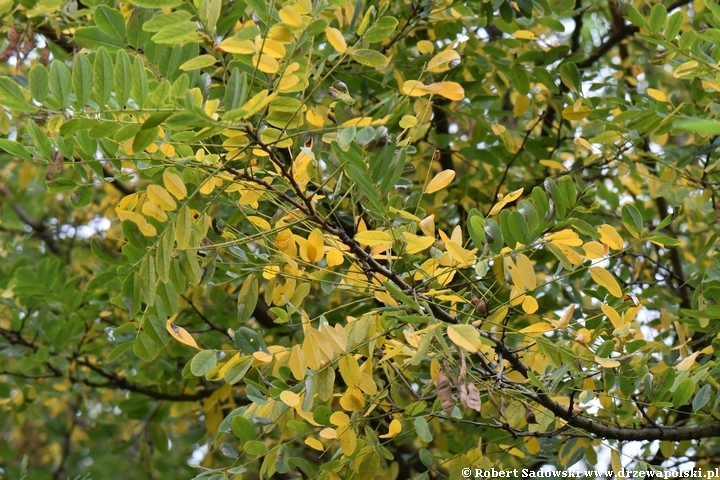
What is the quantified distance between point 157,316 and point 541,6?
108cm

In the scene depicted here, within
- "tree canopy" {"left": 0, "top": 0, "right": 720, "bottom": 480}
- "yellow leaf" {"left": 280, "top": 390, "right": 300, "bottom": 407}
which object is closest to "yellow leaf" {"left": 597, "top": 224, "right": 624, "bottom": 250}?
"tree canopy" {"left": 0, "top": 0, "right": 720, "bottom": 480}

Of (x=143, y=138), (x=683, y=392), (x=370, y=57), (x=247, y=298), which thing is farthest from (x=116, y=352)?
(x=683, y=392)

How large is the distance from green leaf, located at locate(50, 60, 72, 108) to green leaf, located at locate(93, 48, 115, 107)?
3cm

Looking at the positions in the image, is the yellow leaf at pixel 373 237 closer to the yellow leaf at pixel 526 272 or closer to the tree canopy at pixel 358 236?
the tree canopy at pixel 358 236

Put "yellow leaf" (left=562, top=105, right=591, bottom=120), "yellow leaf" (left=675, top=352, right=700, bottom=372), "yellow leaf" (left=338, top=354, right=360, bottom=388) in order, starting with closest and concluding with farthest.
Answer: "yellow leaf" (left=338, top=354, right=360, bottom=388) → "yellow leaf" (left=675, top=352, right=700, bottom=372) → "yellow leaf" (left=562, top=105, right=591, bottom=120)

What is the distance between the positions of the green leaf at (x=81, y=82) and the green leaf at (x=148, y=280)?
0.20 meters

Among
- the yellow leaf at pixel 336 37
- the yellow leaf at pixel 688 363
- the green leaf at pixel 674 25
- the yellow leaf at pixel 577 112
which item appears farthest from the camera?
the yellow leaf at pixel 577 112

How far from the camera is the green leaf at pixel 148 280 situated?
86cm

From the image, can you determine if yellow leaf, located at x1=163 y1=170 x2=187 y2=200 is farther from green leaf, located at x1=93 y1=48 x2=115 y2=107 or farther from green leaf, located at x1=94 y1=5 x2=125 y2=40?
green leaf, located at x1=94 y1=5 x2=125 y2=40

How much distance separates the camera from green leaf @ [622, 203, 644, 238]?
979 millimetres

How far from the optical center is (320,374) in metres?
0.92

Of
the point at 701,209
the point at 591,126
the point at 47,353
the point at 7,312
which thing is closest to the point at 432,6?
the point at 591,126

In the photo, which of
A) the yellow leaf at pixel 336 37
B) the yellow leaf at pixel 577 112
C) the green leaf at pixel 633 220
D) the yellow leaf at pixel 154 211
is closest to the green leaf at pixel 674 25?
the yellow leaf at pixel 577 112

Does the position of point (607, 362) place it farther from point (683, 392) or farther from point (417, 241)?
point (417, 241)
